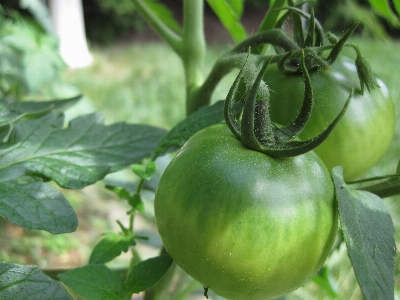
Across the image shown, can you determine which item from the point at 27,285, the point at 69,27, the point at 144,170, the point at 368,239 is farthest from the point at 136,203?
the point at 69,27

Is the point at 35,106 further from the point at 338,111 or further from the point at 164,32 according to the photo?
the point at 338,111

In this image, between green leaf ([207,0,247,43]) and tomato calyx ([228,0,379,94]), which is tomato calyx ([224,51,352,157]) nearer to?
tomato calyx ([228,0,379,94])

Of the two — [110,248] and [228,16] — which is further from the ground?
[228,16]

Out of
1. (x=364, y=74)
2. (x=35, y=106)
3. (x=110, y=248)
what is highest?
(x=364, y=74)

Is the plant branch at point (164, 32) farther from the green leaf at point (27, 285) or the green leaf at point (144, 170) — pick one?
the green leaf at point (27, 285)

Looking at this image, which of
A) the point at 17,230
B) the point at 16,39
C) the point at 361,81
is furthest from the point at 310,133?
the point at 17,230

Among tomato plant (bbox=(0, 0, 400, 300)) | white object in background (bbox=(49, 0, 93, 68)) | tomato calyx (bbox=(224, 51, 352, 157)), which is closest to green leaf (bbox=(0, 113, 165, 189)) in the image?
tomato plant (bbox=(0, 0, 400, 300))
